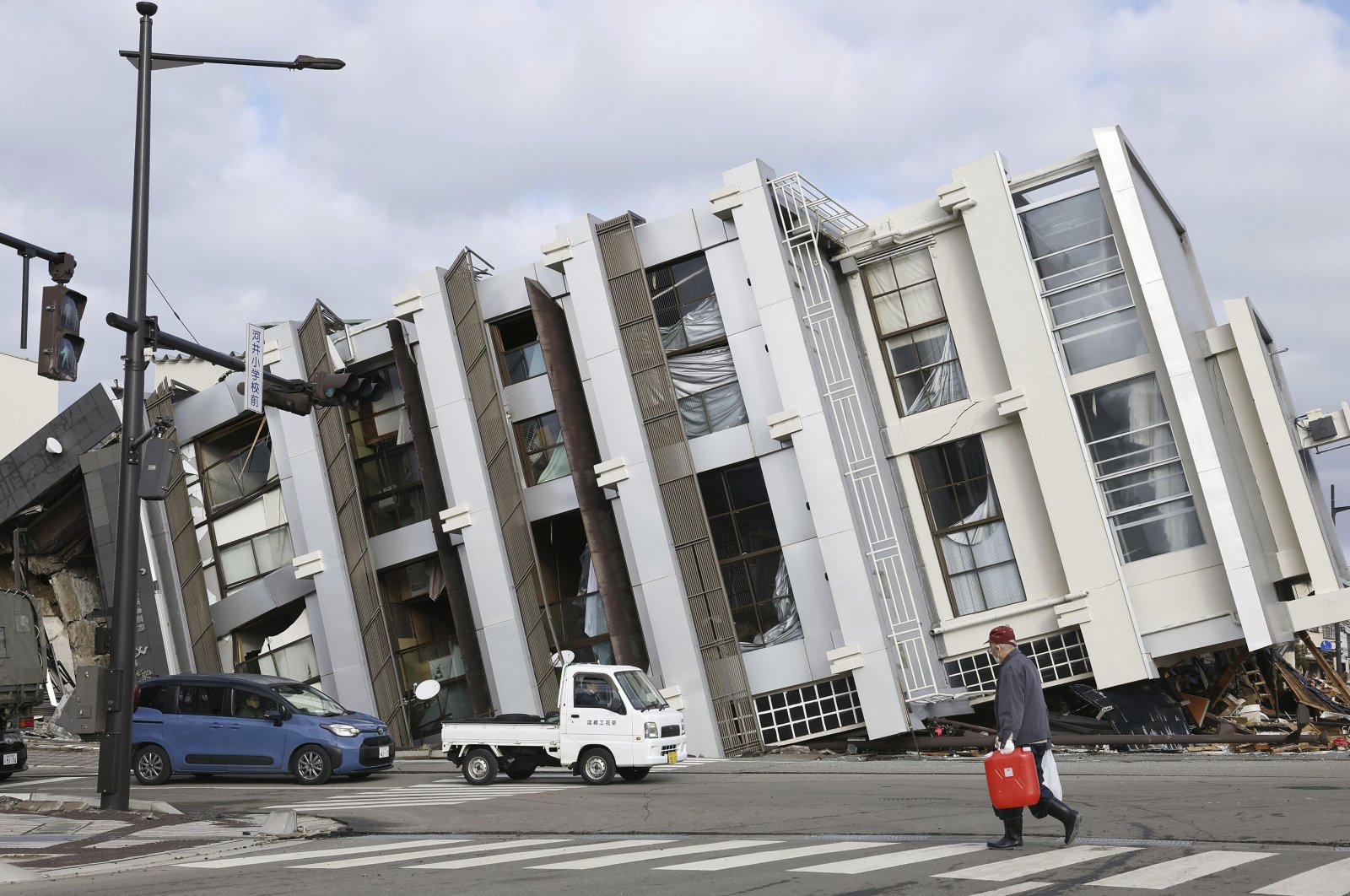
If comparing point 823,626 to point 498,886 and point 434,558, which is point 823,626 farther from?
point 498,886

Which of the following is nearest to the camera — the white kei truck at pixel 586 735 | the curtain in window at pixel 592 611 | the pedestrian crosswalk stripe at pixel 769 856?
the pedestrian crosswalk stripe at pixel 769 856

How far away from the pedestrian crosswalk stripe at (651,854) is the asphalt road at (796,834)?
0.04 metres

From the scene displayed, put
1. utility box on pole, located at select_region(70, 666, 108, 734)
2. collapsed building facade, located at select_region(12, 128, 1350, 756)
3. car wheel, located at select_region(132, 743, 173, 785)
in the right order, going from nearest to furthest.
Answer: utility box on pole, located at select_region(70, 666, 108, 734), car wheel, located at select_region(132, 743, 173, 785), collapsed building facade, located at select_region(12, 128, 1350, 756)

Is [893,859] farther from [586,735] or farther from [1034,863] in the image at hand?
[586,735]

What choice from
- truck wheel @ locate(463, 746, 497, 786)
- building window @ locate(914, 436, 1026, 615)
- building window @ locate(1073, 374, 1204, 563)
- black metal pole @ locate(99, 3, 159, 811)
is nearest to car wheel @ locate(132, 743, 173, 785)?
truck wheel @ locate(463, 746, 497, 786)

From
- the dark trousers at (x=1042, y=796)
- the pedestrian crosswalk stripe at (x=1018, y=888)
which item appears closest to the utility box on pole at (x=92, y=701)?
the dark trousers at (x=1042, y=796)

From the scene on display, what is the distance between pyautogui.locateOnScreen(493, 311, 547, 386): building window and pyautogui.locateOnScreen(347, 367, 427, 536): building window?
111 inches

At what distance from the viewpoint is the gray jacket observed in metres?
9.63

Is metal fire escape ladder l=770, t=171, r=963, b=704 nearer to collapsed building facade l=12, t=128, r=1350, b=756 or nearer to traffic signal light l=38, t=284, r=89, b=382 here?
collapsed building facade l=12, t=128, r=1350, b=756

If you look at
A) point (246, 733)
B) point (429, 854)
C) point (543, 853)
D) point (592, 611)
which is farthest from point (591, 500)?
point (543, 853)

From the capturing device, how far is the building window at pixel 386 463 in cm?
2870

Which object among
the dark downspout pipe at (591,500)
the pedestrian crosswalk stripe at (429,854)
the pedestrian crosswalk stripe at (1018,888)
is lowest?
the pedestrian crosswalk stripe at (1018,888)

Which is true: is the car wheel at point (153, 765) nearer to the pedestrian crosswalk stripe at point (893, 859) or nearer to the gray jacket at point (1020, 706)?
the pedestrian crosswalk stripe at point (893, 859)

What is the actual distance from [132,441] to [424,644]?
13704 mm
